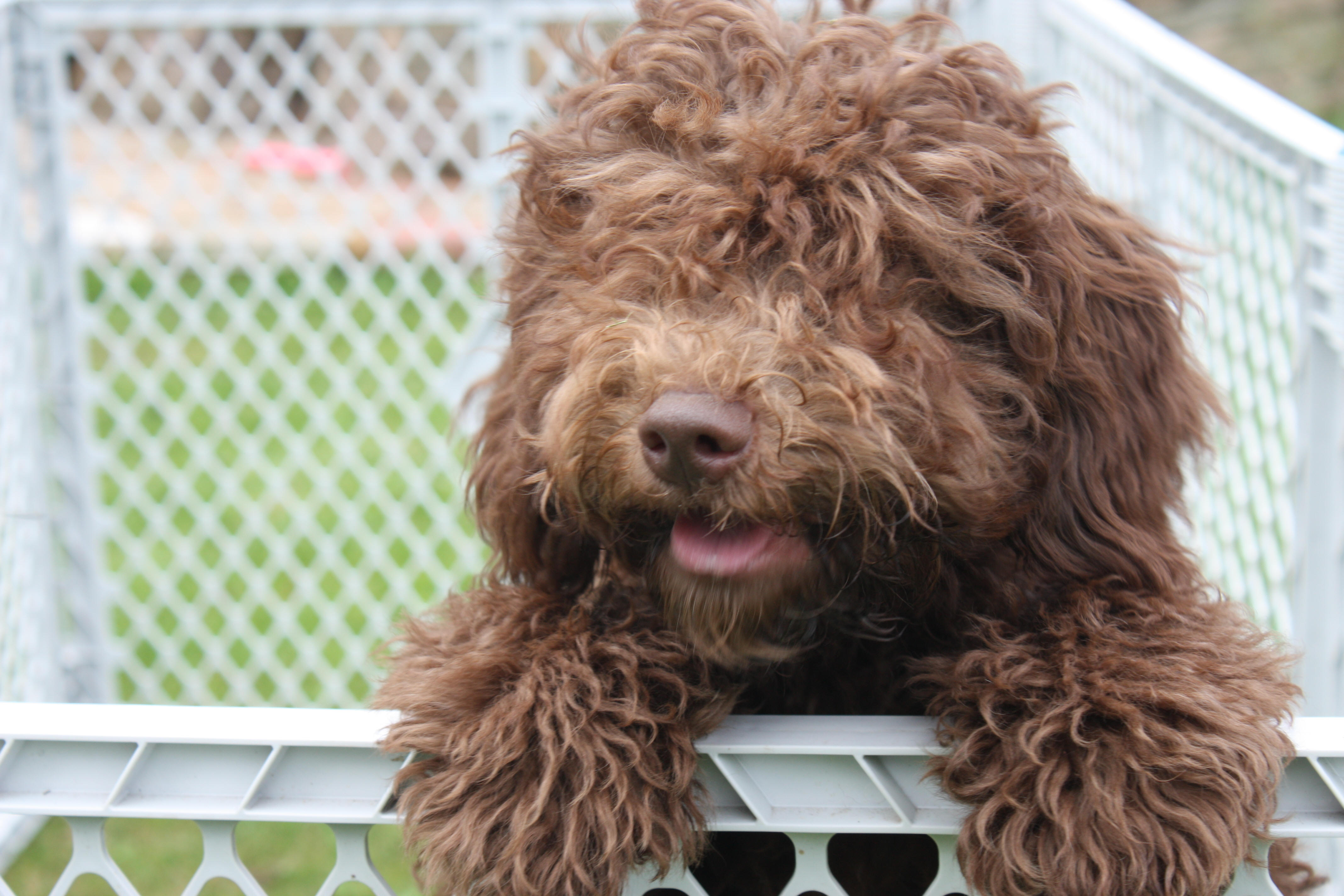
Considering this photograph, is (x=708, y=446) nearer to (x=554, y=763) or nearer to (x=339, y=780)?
(x=554, y=763)

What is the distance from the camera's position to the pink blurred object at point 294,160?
16.6 ft

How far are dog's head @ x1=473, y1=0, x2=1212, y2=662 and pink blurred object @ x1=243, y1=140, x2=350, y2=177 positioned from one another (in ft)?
11.5

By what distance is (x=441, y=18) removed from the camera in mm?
3969

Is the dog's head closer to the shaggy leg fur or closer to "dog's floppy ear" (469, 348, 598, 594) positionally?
"dog's floppy ear" (469, 348, 598, 594)

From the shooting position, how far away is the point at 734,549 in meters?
1.52

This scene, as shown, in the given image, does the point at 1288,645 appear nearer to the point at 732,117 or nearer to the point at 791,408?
the point at 791,408

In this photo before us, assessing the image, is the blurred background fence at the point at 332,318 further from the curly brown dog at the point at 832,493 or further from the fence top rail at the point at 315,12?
the curly brown dog at the point at 832,493

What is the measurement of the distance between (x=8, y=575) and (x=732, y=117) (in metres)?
2.91

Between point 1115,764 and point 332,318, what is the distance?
3.95 m

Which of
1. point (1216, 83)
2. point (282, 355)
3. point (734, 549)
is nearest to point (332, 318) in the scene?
point (282, 355)

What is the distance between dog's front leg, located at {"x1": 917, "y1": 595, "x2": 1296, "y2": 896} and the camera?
4.51ft

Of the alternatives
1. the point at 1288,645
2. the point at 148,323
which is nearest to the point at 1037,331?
the point at 1288,645

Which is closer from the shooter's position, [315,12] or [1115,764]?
[1115,764]

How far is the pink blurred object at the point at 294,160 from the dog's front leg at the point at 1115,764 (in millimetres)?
4124
